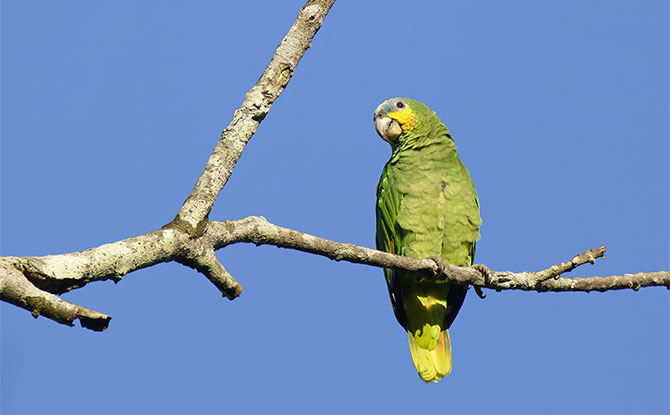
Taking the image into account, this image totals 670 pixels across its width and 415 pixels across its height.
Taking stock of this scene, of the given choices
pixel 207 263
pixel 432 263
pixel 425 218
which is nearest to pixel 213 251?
pixel 207 263

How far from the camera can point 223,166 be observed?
2.96 meters

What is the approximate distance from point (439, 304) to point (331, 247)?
2.55 m

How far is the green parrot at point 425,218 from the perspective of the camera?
16.3 feet

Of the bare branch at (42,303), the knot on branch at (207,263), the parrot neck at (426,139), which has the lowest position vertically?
the bare branch at (42,303)

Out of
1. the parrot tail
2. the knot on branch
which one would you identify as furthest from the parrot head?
the knot on branch

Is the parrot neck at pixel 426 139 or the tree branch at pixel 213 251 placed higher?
the parrot neck at pixel 426 139

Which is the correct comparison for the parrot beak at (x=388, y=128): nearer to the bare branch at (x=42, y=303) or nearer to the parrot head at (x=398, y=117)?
the parrot head at (x=398, y=117)

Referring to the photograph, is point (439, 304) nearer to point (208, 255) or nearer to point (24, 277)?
point (208, 255)

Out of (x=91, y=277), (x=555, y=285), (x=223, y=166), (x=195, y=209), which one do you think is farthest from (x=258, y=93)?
(x=555, y=285)

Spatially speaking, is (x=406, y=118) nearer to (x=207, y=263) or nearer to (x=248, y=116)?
(x=248, y=116)

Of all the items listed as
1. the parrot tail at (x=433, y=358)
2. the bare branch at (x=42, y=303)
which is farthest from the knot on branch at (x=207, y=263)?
the parrot tail at (x=433, y=358)

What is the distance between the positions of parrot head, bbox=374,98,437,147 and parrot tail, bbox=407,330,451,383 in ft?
5.94

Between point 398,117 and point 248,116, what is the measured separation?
2.77 metres

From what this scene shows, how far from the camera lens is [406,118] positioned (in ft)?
18.3
